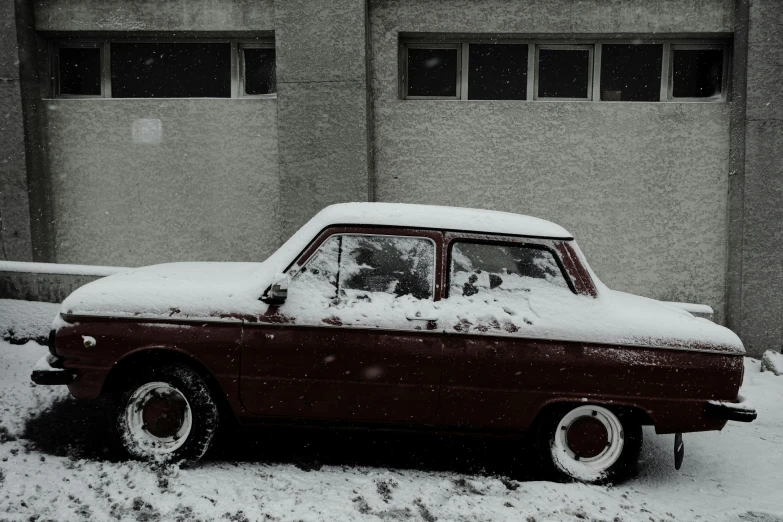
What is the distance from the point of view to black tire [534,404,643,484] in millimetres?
3855

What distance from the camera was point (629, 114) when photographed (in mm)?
7727

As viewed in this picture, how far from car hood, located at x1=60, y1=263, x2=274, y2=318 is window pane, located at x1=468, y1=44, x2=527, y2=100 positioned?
5051 millimetres

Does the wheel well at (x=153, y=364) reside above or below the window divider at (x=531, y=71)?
below

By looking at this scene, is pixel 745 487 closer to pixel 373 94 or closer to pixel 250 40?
pixel 373 94

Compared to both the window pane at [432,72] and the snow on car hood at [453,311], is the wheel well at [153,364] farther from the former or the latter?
the window pane at [432,72]

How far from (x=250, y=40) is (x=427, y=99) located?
246 centimetres

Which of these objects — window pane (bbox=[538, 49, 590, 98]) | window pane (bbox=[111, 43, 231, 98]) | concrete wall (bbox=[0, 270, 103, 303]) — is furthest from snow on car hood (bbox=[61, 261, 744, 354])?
window pane (bbox=[111, 43, 231, 98])

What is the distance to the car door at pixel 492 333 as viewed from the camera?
3793mm

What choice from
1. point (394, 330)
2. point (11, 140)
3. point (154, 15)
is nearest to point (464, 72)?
point (154, 15)

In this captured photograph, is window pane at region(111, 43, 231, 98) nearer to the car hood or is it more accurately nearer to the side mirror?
the car hood

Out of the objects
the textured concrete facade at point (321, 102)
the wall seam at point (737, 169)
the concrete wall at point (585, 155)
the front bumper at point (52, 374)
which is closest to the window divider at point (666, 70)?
the concrete wall at point (585, 155)

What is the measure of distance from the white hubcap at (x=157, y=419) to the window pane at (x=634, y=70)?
6581 millimetres

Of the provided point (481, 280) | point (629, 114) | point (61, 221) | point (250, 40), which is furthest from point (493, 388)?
point (61, 221)

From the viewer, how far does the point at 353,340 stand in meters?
3.79
